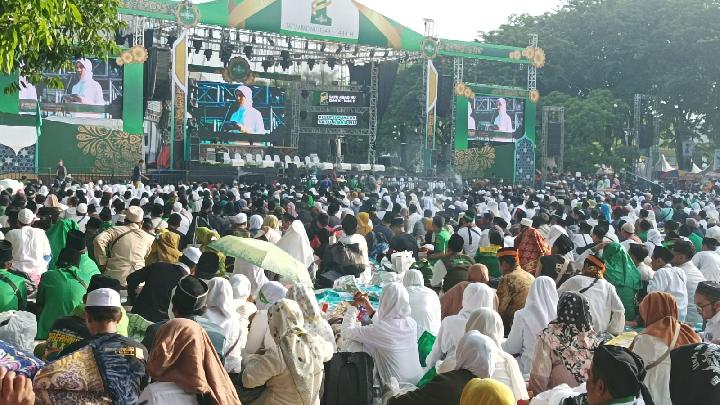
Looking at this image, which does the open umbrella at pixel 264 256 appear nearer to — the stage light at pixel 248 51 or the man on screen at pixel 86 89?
the man on screen at pixel 86 89

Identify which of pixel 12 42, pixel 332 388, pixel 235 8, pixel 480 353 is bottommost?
pixel 332 388

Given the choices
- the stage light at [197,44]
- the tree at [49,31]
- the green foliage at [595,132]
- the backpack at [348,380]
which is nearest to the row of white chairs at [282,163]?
the stage light at [197,44]

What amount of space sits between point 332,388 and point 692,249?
4.94 m

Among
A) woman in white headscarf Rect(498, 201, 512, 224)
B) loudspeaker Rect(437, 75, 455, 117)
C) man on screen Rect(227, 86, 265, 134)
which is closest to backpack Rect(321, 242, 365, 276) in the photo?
woman in white headscarf Rect(498, 201, 512, 224)

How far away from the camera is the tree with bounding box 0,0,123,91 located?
800cm

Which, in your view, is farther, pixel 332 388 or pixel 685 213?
pixel 685 213

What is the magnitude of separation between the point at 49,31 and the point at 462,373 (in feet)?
17.5

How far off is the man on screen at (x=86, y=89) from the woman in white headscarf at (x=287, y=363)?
24.2 m

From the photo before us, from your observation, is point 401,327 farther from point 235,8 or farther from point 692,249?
point 235,8

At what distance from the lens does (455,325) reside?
22.9ft

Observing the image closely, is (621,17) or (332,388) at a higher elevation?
(621,17)

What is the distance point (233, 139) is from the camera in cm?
3384

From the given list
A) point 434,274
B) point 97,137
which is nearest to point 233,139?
point 97,137

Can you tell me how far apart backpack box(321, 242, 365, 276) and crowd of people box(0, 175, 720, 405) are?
0.05 feet
